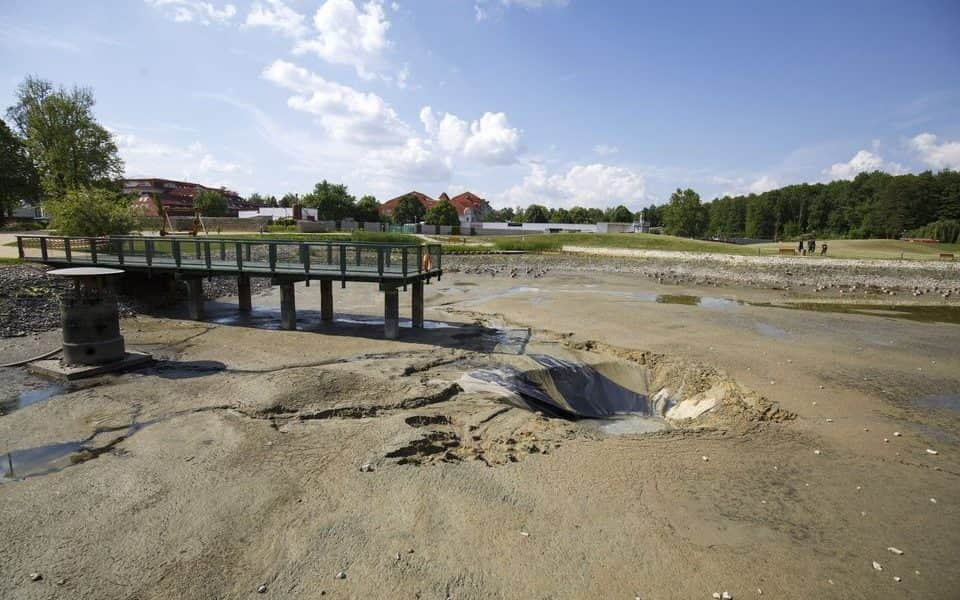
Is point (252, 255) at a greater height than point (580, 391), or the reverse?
point (252, 255)

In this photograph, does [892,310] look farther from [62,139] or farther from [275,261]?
[62,139]

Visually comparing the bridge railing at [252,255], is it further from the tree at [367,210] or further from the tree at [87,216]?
the tree at [367,210]

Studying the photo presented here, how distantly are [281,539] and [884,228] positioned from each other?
373 feet

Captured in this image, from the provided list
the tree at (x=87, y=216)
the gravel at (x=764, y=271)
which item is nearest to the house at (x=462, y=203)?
the gravel at (x=764, y=271)

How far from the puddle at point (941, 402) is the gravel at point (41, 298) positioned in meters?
23.4

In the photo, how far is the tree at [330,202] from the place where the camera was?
88.6 meters

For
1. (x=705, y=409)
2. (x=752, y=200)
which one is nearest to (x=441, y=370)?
(x=705, y=409)

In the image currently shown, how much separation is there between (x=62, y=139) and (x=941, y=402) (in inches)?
2606

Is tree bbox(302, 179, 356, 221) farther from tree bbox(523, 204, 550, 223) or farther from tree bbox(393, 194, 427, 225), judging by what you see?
tree bbox(523, 204, 550, 223)

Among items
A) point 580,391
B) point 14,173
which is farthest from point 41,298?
point 14,173

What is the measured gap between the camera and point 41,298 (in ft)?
60.2

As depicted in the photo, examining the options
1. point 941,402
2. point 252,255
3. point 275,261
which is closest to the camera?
point 941,402

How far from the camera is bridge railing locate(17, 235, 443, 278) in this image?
17406mm

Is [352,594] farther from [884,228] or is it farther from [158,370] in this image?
[884,228]
